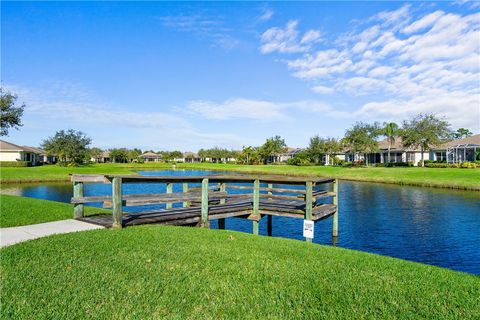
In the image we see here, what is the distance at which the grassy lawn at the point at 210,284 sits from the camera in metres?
4.46

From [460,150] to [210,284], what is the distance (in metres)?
72.7

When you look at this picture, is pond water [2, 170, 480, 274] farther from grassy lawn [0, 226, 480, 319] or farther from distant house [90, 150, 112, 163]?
distant house [90, 150, 112, 163]

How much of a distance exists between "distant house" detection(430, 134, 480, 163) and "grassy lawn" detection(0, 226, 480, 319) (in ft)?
212

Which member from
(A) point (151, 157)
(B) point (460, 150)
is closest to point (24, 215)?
(B) point (460, 150)

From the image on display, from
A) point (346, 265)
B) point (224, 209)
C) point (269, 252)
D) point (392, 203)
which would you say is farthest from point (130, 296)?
point (392, 203)

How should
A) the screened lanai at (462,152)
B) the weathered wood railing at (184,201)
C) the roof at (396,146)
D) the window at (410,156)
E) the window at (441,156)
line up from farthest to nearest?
the window at (410,156) < the roof at (396,146) < the window at (441,156) < the screened lanai at (462,152) < the weathered wood railing at (184,201)

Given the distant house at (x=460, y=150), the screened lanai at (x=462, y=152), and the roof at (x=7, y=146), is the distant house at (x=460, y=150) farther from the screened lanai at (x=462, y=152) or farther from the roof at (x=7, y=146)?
the roof at (x=7, y=146)

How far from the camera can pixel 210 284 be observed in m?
5.25

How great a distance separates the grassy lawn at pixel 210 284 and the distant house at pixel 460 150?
64.5 m

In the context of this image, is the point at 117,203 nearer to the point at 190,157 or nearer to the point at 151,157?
the point at 151,157

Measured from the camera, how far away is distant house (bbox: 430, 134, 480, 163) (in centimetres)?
6000

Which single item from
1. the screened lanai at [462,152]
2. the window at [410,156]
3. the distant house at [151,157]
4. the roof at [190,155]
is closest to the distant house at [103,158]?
the distant house at [151,157]

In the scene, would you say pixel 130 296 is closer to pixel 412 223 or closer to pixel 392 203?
pixel 412 223

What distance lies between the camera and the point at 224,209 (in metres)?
12.2
